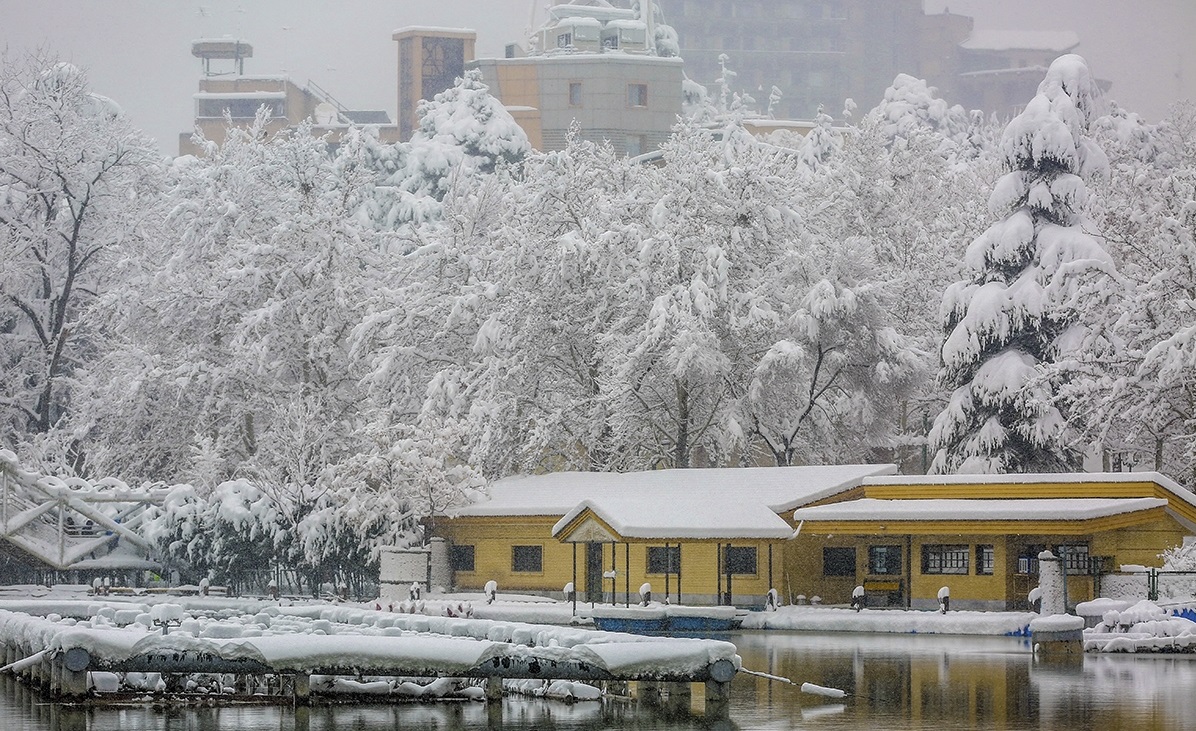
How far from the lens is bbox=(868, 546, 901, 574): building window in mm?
50100

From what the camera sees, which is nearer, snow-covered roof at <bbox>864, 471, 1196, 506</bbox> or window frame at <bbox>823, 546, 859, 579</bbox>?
snow-covered roof at <bbox>864, 471, 1196, 506</bbox>

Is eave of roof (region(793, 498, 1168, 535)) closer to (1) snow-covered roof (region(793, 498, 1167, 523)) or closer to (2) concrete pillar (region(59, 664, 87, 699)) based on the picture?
(1) snow-covered roof (region(793, 498, 1167, 523))

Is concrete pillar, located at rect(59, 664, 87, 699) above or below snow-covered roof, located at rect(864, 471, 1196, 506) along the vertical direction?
below

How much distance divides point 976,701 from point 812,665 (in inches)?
273

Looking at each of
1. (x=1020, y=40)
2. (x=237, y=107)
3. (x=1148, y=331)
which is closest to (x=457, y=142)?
(x=237, y=107)

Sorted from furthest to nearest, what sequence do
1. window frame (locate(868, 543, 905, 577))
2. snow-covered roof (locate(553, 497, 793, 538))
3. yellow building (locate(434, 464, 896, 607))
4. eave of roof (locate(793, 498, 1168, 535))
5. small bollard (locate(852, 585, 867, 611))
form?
window frame (locate(868, 543, 905, 577)) → yellow building (locate(434, 464, 896, 607)) → snow-covered roof (locate(553, 497, 793, 538)) → small bollard (locate(852, 585, 867, 611)) → eave of roof (locate(793, 498, 1168, 535))

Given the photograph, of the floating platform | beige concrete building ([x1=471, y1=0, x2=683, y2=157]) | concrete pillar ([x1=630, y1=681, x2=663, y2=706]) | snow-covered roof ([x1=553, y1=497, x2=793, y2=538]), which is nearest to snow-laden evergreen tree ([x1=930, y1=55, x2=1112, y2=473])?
snow-covered roof ([x1=553, y1=497, x2=793, y2=538])

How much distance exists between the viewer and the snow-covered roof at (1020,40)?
182875 mm

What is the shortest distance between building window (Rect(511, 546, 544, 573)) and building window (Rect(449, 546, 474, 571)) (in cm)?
161

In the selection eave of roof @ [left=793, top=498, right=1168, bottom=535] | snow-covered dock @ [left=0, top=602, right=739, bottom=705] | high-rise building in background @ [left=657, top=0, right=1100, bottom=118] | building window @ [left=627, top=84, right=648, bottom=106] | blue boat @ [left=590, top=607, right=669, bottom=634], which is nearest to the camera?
snow-covered dock @ [left=0, top=602, right=739, bottom=705]

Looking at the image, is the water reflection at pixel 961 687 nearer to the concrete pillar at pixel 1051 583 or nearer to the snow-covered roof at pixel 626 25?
the concrete pillar at pixel 1051 583

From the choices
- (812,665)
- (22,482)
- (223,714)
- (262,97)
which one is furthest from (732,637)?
(262,97)

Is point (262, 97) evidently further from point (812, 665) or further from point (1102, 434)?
point (812, 665)

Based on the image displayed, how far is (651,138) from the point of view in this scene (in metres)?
130
